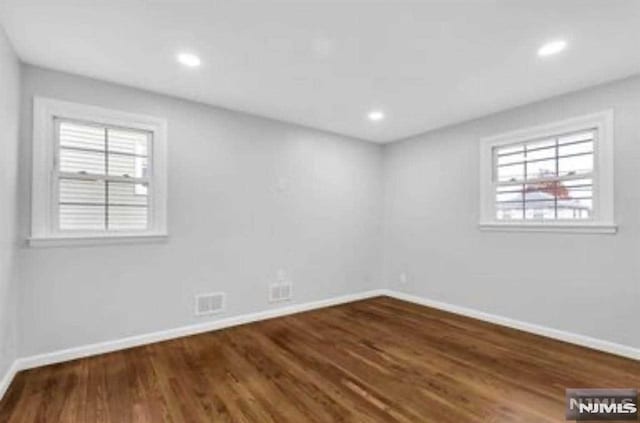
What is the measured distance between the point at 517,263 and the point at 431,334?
4.14 ft

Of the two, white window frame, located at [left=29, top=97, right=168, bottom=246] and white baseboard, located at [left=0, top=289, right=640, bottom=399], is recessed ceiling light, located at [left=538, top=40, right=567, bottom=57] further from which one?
white window frame, located at [left=29, top=97, right=168, bottom=246]

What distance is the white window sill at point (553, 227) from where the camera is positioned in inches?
114

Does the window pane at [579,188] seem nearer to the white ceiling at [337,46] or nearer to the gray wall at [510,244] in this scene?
the gray wall at [510,244]

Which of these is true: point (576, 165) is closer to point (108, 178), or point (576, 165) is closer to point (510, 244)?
point (510, 244)

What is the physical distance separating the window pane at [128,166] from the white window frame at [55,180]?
92 mm

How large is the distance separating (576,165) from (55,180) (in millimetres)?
4843

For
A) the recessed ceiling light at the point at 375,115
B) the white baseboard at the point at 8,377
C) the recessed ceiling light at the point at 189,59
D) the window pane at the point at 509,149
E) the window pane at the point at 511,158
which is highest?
the recessed ceiling light at the point at 189,59

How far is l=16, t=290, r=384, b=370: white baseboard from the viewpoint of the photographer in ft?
8.54

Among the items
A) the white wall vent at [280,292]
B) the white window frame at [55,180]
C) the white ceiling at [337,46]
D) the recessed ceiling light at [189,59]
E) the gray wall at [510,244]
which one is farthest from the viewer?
the white wall vent at [280,292]

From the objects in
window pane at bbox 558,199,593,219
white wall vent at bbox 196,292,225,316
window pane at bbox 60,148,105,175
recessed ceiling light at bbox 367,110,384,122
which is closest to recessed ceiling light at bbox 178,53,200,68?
window pane at bbox 60,148,105,175

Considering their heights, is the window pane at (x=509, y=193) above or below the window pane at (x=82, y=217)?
above

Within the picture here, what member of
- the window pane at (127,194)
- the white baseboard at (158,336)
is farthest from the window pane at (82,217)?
the white baseboard at (158,336)

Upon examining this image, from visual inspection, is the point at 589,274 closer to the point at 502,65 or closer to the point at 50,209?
the point at 502,65

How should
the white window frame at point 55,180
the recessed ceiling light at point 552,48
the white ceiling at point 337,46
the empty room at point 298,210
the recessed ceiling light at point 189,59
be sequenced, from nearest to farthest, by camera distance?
1. the white ceiling at point 337,46
2. the empty room at point 298,210
3. the recessed ceiling light at point 552,48
4. the recessed ceiling light at point 189,59
5. the white window frame at point 55,180
